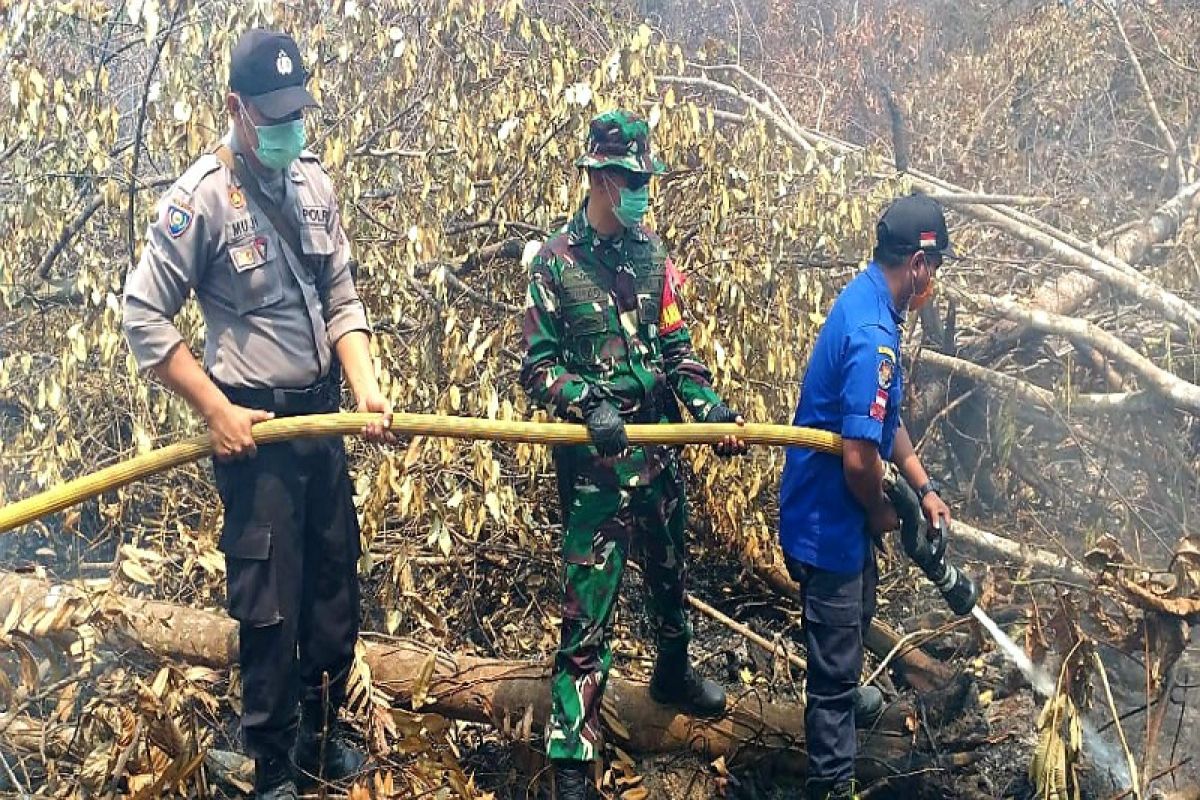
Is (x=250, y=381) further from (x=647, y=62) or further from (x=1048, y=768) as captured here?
(x=647, y=62)

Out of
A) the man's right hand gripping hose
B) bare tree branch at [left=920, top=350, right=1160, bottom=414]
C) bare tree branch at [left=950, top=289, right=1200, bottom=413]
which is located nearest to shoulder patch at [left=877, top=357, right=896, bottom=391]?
the man's right hand gripping hose

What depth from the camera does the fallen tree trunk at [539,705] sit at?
9.95 ft

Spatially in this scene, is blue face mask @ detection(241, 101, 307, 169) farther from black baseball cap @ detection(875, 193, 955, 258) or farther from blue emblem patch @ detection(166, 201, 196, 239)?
black baseball cap @ detection(875, 193, 955, 258)

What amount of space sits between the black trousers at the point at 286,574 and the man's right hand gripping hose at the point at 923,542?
61.3 inches

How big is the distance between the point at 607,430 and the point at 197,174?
1219 mm

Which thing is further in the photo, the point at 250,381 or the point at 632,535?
the point at 632,535

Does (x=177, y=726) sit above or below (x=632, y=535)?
below

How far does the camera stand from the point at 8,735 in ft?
9.82

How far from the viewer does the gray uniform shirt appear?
7.88 feet

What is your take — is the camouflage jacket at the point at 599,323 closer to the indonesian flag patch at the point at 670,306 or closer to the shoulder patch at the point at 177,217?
the indonesian flag patch at the point at 670,306

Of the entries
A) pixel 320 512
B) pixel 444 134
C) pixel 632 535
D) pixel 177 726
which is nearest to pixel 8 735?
pixel 177 726

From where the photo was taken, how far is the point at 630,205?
9.06 ft

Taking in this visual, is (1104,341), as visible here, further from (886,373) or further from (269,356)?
(269,356)

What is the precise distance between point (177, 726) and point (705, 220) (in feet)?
9.42
